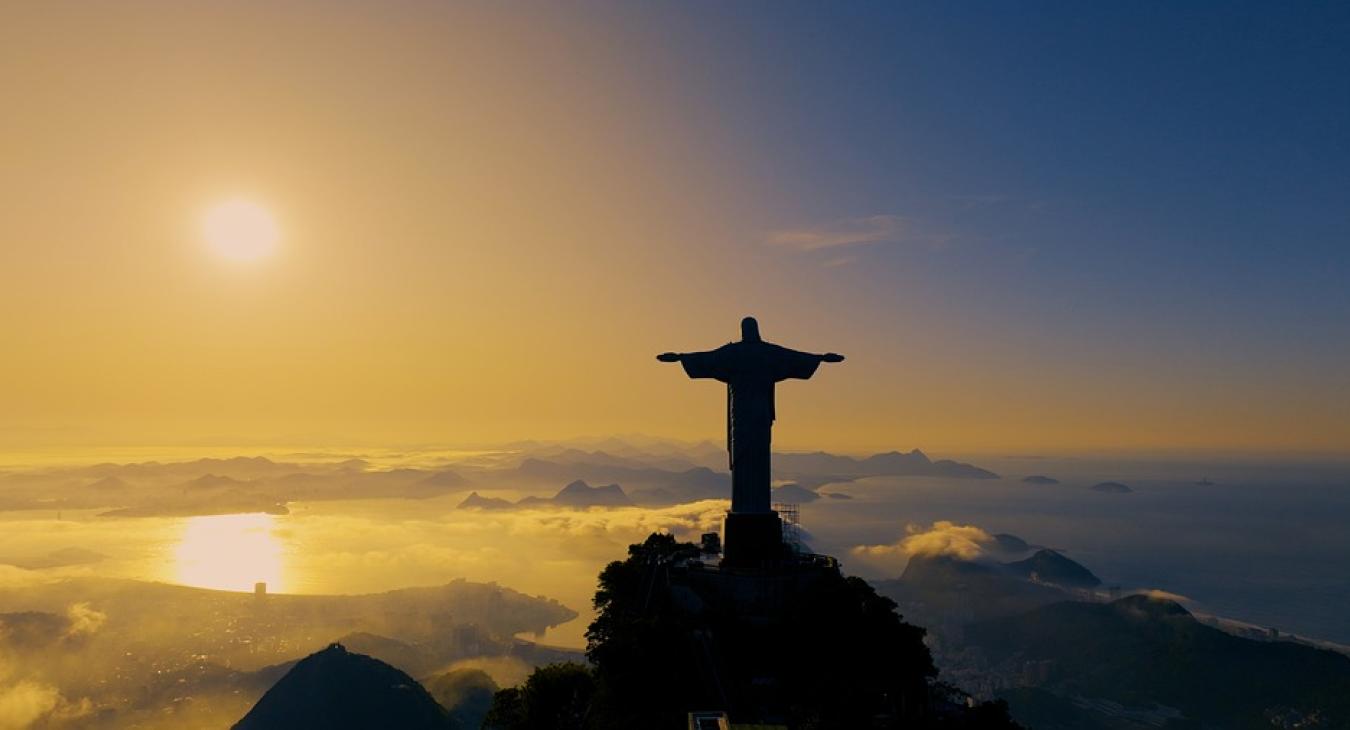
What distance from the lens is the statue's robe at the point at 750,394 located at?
47438mm

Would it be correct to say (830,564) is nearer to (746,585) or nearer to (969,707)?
(746,585)

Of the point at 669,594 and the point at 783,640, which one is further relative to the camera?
the point at 669,594

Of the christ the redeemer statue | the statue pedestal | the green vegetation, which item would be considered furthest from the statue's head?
the green vegetation

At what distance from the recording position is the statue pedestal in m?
45.3

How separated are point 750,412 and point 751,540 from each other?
8.02 meters

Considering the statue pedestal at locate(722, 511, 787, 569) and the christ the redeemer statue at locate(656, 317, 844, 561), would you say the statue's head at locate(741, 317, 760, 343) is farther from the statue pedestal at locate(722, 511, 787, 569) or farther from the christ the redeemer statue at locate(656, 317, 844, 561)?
the statue pedestal at locate(722, 511, 787, 569)

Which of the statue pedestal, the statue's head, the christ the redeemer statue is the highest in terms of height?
the statue's head

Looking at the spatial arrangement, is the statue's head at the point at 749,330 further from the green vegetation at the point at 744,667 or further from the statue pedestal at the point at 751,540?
the green vegetation at the point at 744,667

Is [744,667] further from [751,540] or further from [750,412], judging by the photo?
[750,412]

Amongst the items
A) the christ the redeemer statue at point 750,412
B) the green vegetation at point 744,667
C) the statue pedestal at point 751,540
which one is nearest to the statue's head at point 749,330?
the christ the redeemer statue at point 750,412

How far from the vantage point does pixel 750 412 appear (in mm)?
48094

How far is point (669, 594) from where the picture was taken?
4272 centimetres

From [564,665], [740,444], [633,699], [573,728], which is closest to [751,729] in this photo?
[633,699]

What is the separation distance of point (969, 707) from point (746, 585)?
12626 mm
